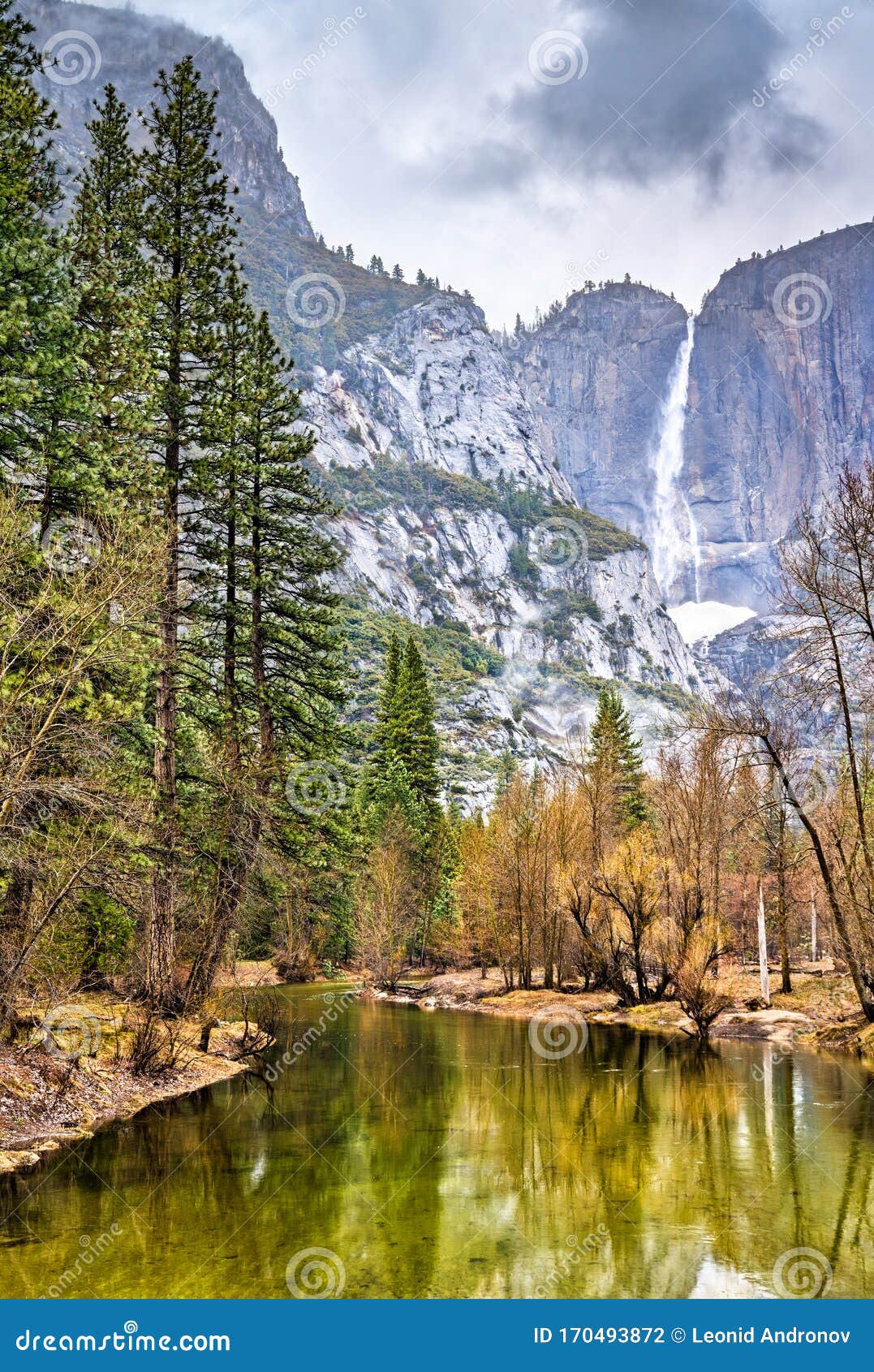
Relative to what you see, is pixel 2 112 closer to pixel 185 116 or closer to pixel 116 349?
pixel 116 349

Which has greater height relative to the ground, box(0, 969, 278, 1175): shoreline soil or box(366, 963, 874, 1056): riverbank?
Result: box(0, 969, 278, 1175): shoreline soil

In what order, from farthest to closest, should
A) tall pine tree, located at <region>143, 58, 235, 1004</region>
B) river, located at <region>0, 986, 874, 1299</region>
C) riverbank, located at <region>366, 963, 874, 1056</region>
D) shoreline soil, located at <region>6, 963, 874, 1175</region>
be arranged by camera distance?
riverbank, located at <region>366, 963, 874, 1056</region>, tall pine tree, located at <region>143, 58, 235, 1004</region>, shoreline soil, located at <region>6, 963, 874, 1175</region>, river, located at <region>0, 986, 874, 1299</region>

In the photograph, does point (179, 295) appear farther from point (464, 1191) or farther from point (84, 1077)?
point (464, 1191)

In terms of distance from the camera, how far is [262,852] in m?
22.3

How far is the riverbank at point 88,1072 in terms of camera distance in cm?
1505

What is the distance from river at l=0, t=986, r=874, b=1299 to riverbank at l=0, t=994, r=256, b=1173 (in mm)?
608

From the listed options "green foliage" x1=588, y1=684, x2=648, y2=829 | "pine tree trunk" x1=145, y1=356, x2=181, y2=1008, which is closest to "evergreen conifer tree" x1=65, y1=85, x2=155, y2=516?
"pine tree trunk" x1=145, y1=356, x2=181, y2=1008

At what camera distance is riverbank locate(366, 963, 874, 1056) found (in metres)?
28.5

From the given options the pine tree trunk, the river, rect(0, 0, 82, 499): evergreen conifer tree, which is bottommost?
the river

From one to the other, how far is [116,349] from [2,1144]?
16989 mm

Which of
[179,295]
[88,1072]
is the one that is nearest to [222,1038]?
[88,1072]

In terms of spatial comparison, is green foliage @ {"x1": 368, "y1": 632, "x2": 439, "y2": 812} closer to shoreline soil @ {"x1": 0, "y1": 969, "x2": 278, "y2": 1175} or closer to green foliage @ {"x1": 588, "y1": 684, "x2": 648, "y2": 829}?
green foliage @ {"x1": 588, "y1": 684, "x2": 648, "y2": 829}

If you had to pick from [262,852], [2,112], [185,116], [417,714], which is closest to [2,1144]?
[262,852]

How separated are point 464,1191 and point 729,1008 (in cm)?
2503
